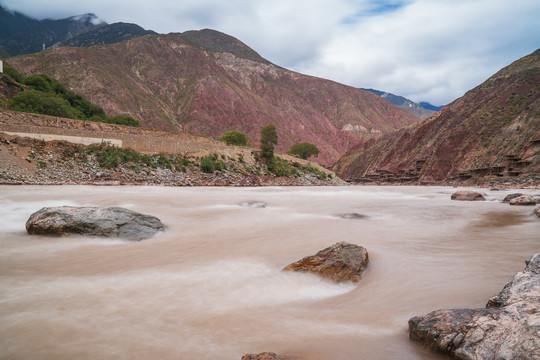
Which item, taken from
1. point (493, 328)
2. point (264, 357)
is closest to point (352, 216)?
point (493, 328)

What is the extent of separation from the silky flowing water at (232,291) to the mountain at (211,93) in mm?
87354

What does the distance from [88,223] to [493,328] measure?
22.6 ft

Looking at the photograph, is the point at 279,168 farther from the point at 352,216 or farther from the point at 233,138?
the point at 233,138

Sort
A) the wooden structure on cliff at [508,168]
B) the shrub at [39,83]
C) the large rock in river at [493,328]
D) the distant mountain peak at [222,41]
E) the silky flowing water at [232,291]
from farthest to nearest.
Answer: the distant mountain peak at [222,41] < the shrub at [39,83] < the wooden structure on cliff at [508,168] < the silky flowing water at [232,291] < the large rock in river at [493,328]

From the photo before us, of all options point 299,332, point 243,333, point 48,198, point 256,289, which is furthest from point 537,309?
point 48,198

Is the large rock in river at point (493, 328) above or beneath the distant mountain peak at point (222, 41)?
beneath

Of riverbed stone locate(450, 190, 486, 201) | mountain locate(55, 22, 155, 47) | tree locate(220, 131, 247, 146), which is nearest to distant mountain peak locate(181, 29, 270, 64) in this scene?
mountain locate(55, 22, 155, 47)

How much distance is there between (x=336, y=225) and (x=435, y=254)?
2.94 meters

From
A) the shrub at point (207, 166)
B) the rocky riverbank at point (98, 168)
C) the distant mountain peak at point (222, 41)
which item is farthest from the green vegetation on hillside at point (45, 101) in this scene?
the distant mountain peak at point (222, 41)

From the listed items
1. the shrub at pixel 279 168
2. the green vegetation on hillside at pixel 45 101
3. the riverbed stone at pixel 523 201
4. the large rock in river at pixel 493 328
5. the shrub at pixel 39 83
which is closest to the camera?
the large rock in river at pixel 493 328

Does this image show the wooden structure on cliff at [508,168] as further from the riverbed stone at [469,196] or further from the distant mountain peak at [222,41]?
the distant mountain peak at [222,41]

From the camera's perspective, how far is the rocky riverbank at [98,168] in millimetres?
16016

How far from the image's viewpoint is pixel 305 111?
5625 inches

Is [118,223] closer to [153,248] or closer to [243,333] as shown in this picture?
[153,248]
